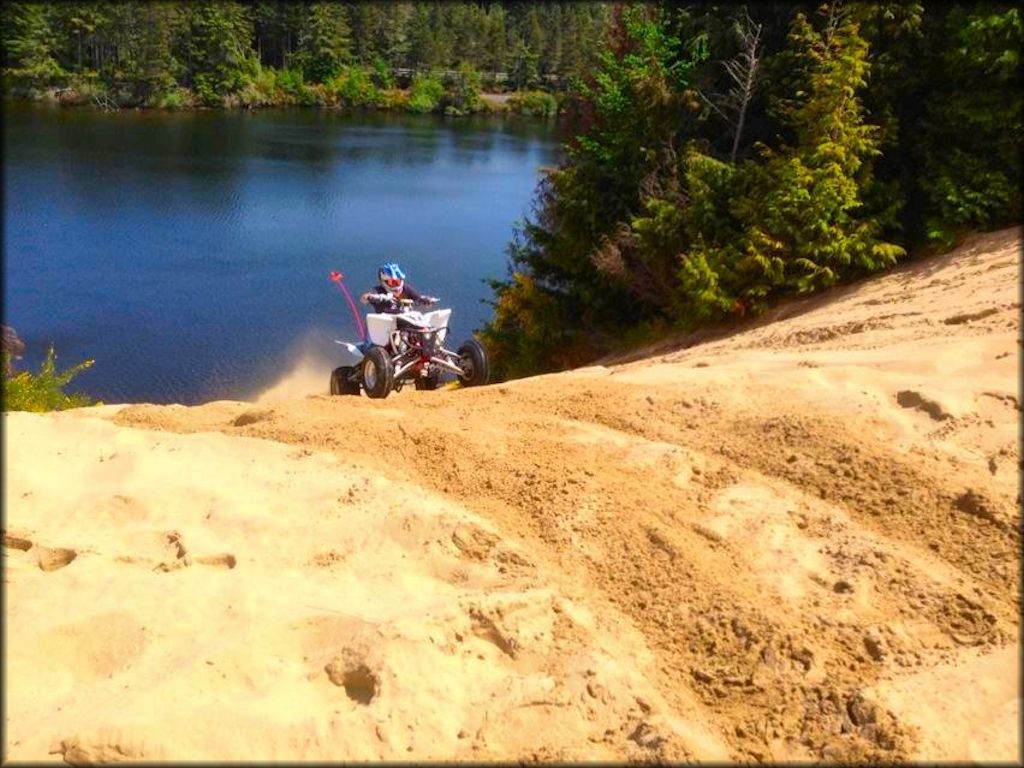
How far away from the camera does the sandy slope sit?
3.40 metres

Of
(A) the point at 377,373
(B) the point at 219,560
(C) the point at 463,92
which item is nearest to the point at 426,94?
(C) the point at 463,92

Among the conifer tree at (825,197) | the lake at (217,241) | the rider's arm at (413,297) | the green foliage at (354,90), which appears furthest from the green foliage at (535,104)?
the rider's arm at (413,297)

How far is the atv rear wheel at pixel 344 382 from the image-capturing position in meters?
10.6

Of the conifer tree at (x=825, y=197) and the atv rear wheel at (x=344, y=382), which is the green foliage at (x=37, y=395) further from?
the conifer tree at (x=825, y=197)

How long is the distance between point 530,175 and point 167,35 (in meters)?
33.7

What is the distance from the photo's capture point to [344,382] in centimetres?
1069

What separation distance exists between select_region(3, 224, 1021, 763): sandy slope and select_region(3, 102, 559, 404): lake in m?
18.1

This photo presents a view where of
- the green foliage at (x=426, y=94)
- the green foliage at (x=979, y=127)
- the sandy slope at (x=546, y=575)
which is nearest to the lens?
the sandy slope at (x=546, y=575)

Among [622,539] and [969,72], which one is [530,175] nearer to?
[969,72]

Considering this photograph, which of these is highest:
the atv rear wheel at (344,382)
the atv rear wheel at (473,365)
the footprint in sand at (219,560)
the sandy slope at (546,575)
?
the sandy slope at (546,575)

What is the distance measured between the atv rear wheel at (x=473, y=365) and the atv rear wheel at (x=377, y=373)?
3.60 ft

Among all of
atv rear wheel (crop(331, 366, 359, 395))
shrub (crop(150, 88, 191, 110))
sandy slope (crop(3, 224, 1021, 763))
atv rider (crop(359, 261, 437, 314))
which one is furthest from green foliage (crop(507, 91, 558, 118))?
sandy slope (crop(3, 224, 1021, 763))

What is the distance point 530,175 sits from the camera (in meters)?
47.0

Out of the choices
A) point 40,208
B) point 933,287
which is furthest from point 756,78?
point 40,208
